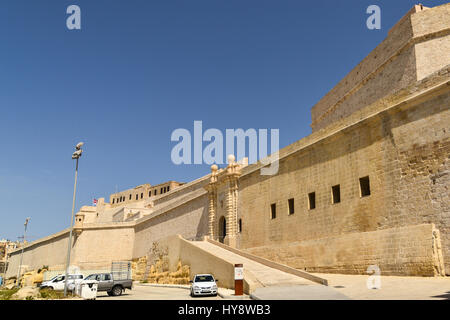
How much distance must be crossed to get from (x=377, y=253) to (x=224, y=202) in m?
14.6

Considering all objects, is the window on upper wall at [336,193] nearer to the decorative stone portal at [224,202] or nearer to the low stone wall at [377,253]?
the low stone wall at [377,253]

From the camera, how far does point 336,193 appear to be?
59.8ft

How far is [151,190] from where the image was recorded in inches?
2491

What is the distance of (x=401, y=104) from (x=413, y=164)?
2.35 meters

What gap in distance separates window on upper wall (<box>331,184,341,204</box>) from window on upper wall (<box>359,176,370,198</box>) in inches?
52.6

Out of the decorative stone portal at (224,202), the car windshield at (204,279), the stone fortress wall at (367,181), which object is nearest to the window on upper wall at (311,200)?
the stone fortress wall at (367,181)

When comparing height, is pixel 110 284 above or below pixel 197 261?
below

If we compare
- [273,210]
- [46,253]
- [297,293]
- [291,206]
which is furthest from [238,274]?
[46,253]

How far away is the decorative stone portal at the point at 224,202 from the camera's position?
88.3 ft

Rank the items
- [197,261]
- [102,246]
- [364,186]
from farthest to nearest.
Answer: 1. [102,246]
2. [197,261]
3. [364,186]

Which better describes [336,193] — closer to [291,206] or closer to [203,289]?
[291,206]

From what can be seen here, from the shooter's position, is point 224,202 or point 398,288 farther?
point 224,202

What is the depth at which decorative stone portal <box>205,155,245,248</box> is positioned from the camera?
26906 mm
